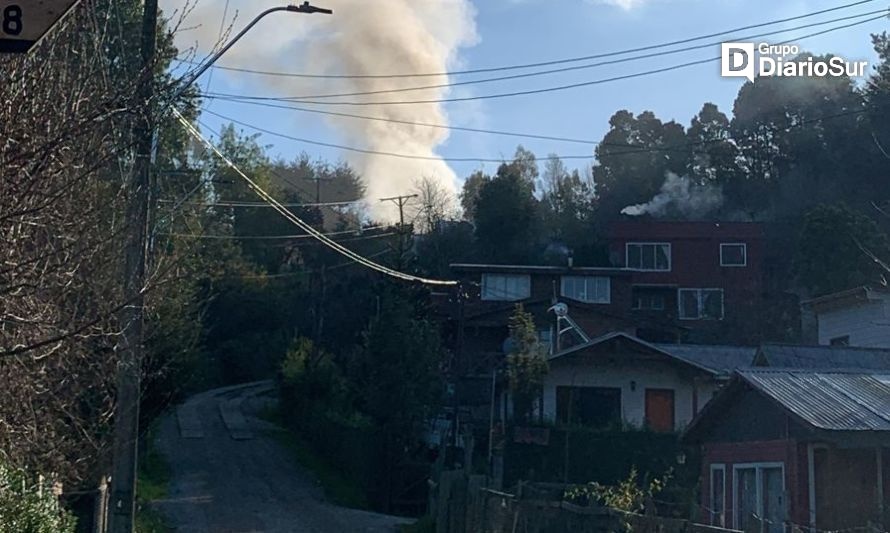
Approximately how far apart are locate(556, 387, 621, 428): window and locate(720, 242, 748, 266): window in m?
18.0

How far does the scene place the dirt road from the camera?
3106 centimetres

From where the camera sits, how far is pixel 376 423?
132ft

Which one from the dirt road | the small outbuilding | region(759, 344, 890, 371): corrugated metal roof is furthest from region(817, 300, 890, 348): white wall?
the dirt road

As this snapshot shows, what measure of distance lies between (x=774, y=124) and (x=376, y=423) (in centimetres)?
3689

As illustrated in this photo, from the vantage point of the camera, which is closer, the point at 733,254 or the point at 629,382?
the point at 629,382

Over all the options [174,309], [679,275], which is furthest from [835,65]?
[174,309]

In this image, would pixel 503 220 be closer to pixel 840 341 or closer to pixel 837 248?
pixel 837 248

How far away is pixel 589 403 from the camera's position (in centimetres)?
4250

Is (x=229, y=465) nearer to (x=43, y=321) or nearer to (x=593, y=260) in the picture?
(x=593, y=260)

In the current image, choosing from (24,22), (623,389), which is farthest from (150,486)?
(24,22)

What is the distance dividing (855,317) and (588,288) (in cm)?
1764

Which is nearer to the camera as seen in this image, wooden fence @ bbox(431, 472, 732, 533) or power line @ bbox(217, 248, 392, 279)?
wooden fence @ bbox(431, 472, 732, 533)

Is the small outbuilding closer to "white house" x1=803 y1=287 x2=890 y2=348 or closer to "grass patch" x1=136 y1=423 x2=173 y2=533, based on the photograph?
"white house" x1=803 y1=287 x2=890 y2=348

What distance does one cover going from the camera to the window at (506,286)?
53562 millimetres
